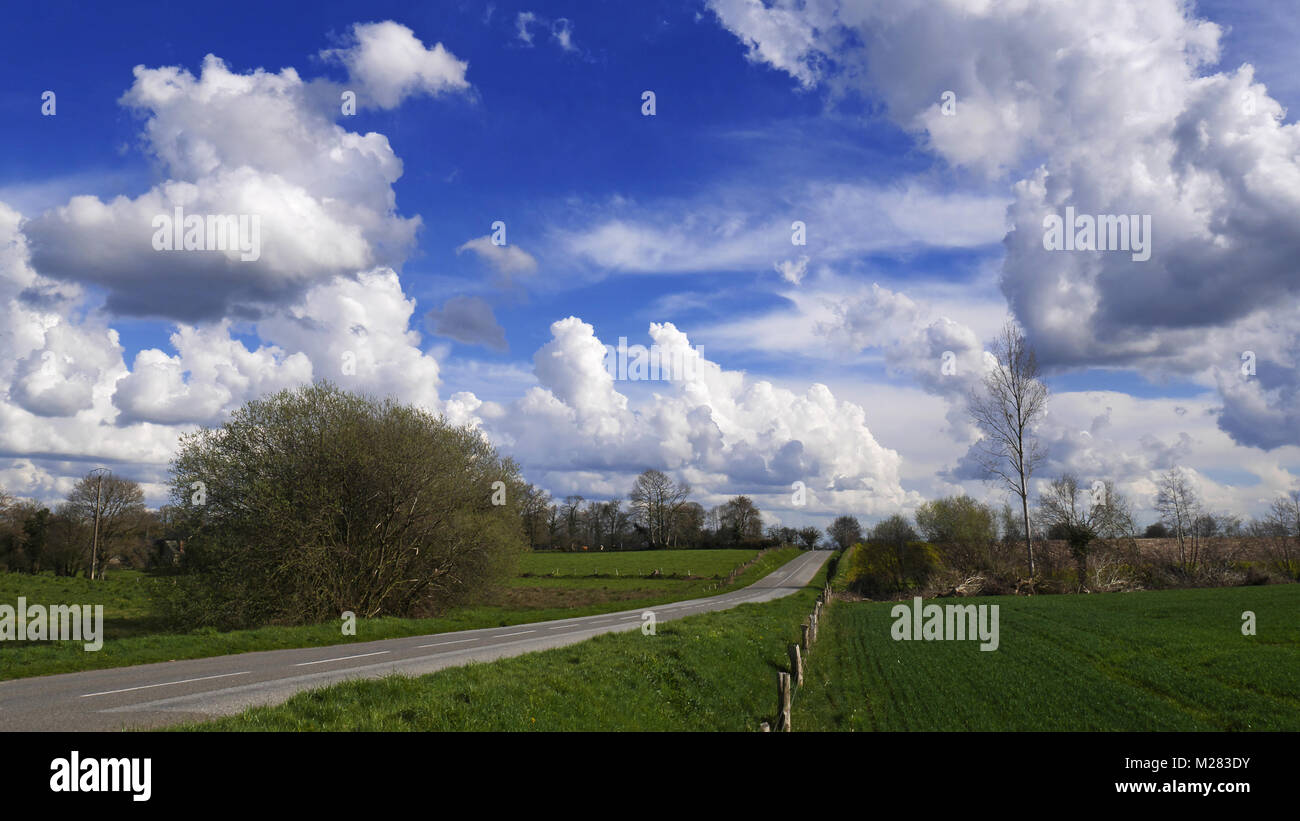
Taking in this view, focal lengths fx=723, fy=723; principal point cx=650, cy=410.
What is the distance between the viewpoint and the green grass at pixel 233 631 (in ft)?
61.2

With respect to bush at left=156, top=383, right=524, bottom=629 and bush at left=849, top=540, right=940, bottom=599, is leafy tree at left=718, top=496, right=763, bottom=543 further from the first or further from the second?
bush at left=156, top=383, right=524, bottom=629

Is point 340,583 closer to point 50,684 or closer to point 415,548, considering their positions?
point 415,548

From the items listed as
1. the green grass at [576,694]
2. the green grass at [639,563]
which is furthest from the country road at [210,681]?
the green grass at [639,563]

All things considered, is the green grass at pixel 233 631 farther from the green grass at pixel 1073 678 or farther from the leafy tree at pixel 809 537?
the leafy tree at pixel 809 537

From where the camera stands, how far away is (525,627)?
105ft

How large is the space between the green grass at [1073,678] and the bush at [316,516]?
20.1 m

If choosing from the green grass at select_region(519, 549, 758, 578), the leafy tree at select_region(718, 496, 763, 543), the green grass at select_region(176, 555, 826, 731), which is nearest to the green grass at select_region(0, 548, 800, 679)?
the green grass at select_region(519, 549, 758, 578)

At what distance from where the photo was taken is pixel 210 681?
1477cm

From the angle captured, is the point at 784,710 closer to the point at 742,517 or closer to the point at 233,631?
the point at 233,631
